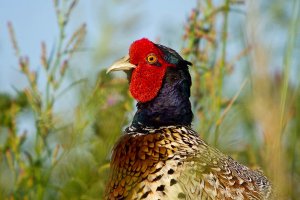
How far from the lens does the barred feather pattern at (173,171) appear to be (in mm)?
3012

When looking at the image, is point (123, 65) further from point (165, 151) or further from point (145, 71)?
point (165, 151)

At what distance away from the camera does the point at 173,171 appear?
3.16 m

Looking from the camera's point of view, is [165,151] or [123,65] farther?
[123,65]

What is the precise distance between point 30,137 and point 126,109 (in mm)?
975

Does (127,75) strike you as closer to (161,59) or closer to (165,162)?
(161,59)

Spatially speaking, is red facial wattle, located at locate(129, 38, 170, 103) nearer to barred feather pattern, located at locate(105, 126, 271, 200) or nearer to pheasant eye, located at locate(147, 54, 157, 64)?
pheasant eye, located at locate(147, 54, 157, 64)

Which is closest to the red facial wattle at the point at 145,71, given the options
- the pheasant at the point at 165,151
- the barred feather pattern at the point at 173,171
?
the pheasant at the point at 165,151

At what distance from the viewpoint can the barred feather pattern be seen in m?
3.01

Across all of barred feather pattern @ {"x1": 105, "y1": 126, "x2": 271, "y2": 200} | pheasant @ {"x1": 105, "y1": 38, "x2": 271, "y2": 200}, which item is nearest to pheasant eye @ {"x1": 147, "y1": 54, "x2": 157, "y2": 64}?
pheasant @ {"x1": 105, "y1": 38, "x2": 271, "y2": 200}

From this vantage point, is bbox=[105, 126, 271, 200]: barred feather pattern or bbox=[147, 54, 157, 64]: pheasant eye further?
bbox=[147, 54, 157, 64]: pheasant eye

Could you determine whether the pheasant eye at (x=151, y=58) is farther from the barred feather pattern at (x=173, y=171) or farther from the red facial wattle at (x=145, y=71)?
the barred feather pattern at (x=173, y=171)

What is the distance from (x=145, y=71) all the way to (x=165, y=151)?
0.62 metres

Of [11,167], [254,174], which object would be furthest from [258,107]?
[11,167]

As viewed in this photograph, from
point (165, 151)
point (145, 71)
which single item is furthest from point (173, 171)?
point (145, 71)
